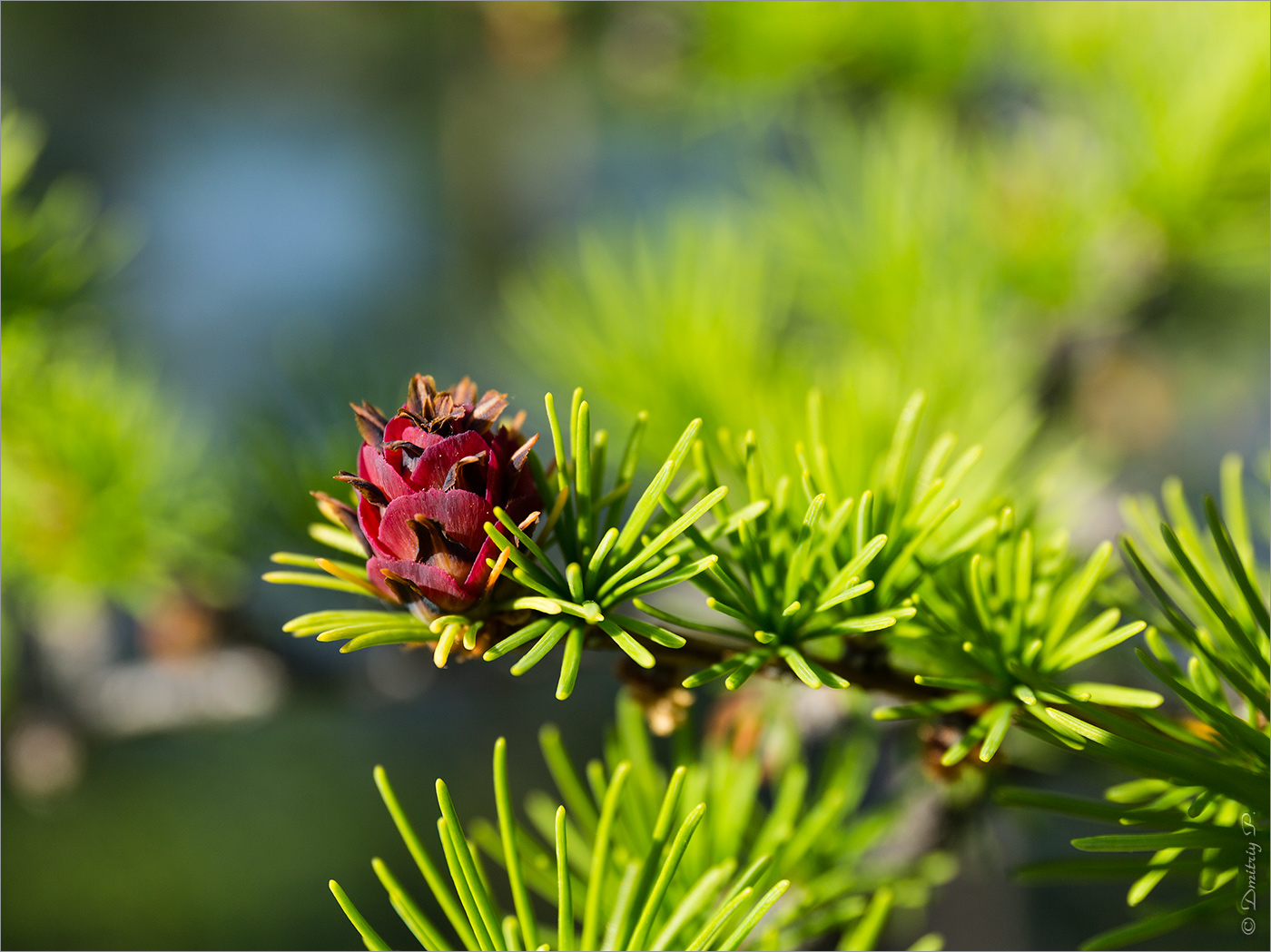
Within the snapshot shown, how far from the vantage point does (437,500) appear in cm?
11

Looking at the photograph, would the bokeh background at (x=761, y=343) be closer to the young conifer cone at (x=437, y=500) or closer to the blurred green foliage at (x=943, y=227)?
the blurred green foliage at (x=943, y=227)

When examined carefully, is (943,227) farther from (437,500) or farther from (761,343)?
(437,500)

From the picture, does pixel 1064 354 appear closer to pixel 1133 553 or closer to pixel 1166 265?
pixel 1166 265

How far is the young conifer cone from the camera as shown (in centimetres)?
11

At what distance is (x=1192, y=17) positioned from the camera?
0.35 meters

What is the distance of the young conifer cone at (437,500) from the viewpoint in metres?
0.11

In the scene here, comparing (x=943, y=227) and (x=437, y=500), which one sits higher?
(x=943, y=227)

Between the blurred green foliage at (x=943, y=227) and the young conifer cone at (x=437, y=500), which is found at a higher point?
the blurred green foliage at (x=943, y=227)

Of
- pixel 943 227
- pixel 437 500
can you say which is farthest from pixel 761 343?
pixel 437 500

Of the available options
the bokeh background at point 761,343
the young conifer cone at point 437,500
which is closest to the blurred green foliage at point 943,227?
the bokeh background at point 761,343

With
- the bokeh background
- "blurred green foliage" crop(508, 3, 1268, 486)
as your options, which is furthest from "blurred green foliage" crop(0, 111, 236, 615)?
"blurred green foliage" crop(508, 3, 1268, 486)

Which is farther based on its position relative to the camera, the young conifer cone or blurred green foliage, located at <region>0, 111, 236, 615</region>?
blurred green foliage, located at <region>0, 111, 236, 615</region>

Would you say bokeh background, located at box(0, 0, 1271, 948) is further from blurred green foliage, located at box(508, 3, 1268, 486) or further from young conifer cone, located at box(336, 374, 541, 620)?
young conifer cone, located at box(336, 374, 541, 620)

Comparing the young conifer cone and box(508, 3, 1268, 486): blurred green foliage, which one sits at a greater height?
box(508, 3, 1268, 486): blurred green foliage
